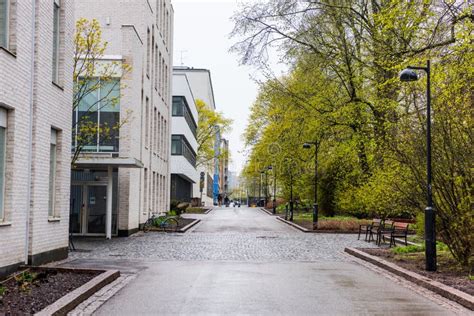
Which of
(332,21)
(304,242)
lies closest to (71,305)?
(304,242)

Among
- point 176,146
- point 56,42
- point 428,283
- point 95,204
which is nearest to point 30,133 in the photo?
point 56,42

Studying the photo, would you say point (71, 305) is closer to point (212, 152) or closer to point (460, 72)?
point (460, 72)

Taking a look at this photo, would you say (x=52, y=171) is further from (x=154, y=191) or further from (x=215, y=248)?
(x=154, y=191)

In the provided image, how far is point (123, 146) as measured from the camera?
25.8 metres

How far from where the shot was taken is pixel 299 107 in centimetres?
3475

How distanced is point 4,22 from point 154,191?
24.1 meters

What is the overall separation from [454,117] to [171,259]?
802 centimetres

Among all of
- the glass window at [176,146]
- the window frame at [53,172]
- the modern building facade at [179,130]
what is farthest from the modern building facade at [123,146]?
the glass window at [176,146]

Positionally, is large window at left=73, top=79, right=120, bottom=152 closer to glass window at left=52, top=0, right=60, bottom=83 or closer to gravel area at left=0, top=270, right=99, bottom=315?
glass window at left=52, top=0, right=60, bottom=83

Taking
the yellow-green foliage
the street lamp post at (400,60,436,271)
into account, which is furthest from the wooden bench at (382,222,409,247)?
the street lamp post at (400,60,436,271)

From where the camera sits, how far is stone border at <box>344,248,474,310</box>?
10125mm

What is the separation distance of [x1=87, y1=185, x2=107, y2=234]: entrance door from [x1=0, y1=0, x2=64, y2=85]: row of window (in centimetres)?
1033

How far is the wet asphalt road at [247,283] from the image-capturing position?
31.3 ft

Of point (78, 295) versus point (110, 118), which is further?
point (110, 118)
